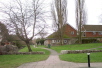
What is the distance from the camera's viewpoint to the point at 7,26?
20312mm

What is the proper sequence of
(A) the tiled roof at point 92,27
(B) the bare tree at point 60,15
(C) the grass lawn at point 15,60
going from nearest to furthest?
(C) the grass lawn at point 15,60 < (B) the bare tree at point 60,15 < (A) the tiled roof at point 92,27

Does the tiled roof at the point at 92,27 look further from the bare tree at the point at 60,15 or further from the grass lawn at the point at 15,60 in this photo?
the grass lawn at the point at 15,60

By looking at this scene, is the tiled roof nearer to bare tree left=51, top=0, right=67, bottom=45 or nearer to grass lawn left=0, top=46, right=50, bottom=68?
bare tree left=51, top=0, right=67, bottom=45

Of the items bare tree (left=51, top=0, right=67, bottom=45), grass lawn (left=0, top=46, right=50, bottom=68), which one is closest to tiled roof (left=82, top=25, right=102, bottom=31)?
bare tree (left=51, top=0, right=67, bottom=45)

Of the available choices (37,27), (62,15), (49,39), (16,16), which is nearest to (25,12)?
(16,16)

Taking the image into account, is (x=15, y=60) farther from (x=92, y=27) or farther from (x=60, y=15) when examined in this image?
(x=92, y=27)

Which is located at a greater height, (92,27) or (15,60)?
(92,27)

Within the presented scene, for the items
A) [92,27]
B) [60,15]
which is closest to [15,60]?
[60,15]

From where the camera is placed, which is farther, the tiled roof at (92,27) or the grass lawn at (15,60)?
the tiled roof at (92,27)

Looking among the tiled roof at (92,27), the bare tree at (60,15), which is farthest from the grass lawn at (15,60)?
the tiled roof at (92,27)

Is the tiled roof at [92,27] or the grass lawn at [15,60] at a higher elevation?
the tiled roof at [92,27]

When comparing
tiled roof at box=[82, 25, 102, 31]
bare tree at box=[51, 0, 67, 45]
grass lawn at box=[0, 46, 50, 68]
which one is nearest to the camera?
grass lawn at box=[0, 46, 50, 68]

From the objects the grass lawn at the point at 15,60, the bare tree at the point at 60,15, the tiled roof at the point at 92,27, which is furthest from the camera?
the tiled roof at the point at 92,27

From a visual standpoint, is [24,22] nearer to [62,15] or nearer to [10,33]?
[10,33]
